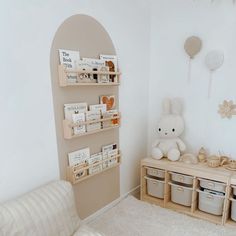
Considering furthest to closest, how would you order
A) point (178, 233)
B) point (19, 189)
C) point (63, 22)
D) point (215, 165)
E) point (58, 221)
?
point (215, 165) < point (178, 233) < point (63, 22) < point (19, 189) < point (58, 221)

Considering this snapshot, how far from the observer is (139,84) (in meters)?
2.69

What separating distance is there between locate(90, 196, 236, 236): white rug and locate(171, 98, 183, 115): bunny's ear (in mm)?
1095

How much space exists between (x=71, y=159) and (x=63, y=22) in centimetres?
113

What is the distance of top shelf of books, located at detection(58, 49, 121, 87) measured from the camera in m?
1.76

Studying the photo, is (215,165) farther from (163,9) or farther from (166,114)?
(163,9)

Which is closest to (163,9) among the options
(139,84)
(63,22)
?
(139,84)

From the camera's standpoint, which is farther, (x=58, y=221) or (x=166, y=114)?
(x=166, y=114)

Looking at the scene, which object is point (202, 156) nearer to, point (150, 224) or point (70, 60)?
point (150, 224)

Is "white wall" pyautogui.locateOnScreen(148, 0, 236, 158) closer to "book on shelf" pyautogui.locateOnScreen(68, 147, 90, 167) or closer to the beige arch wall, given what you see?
the beige arch wall

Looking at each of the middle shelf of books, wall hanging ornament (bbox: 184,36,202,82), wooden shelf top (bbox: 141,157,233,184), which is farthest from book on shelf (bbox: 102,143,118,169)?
wall hanging ornament (bbox: 184,36,202,82)

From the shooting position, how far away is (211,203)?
2.20m

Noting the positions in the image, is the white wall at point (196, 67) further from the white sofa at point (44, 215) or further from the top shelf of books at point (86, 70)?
the white sofa at point (44, 215)

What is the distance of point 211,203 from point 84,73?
5.75 feet

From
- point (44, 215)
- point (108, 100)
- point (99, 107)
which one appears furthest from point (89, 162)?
point (44, 215)
